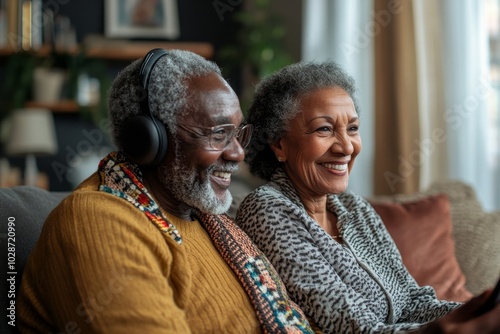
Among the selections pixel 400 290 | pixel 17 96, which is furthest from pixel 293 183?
pixel 17 96

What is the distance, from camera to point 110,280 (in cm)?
128

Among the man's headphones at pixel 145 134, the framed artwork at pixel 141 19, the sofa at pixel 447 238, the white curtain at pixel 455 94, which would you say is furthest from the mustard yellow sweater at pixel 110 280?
the framed artwork at pixel 141 19

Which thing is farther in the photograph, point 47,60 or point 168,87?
point 47,60

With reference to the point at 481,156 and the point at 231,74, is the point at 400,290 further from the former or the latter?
the point at 231,74

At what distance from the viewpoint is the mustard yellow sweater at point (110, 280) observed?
1.28m

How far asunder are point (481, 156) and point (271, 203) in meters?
2.14

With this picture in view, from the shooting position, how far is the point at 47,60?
17.2ft

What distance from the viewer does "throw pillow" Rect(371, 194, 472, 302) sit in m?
2.30

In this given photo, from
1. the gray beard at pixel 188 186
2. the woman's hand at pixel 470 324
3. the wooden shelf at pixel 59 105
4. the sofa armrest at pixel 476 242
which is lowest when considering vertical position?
the sofa armrest at pixel 476 242

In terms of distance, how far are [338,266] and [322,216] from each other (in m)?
0.24

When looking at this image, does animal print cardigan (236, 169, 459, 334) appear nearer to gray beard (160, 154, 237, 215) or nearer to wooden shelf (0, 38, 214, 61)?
gray beard (160, 154, 237, 215)

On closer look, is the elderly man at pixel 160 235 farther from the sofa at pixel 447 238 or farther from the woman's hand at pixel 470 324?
the sofa at pixel 447 238

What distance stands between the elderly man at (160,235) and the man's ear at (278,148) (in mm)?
268

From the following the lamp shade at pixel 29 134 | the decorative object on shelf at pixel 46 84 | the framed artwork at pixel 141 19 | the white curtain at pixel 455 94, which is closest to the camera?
the white curtain at pixel 455 94
